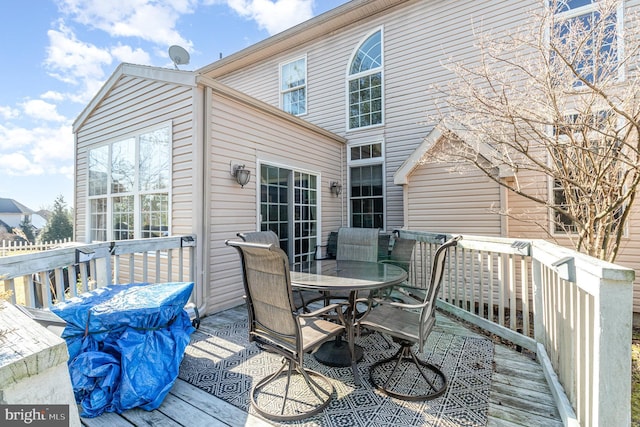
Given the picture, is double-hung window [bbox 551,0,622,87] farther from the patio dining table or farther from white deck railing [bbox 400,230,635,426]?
the patio dining table

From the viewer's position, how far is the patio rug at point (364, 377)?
203 centimetres

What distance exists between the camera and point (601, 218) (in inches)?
124

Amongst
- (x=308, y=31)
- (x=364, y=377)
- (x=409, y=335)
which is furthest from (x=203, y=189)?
(x=308, y=31)

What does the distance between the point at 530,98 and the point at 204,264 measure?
14.8 feet

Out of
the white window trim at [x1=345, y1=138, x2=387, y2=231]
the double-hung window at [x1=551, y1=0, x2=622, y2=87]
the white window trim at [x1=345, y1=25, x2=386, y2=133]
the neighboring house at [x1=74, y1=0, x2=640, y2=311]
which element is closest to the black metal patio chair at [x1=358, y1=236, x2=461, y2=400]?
the double-hung window at [x1=551, y1=0, x2=622, y2=87]

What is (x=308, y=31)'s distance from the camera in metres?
7.34

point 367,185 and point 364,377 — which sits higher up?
point 367,185

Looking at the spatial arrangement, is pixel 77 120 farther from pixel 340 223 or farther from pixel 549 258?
pixel 549 258

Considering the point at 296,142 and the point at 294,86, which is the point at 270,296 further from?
the point at 294,86

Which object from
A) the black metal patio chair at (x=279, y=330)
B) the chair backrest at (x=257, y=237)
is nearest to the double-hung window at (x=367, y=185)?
the chair backrest at (x=257, y=237)

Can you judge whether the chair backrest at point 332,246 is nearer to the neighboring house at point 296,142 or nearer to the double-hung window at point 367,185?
the neighboring house at point 296,142

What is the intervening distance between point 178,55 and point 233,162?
3088 millimetres

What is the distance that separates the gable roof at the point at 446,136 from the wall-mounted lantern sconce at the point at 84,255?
15.5ft

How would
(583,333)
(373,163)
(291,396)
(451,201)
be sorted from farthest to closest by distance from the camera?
(373,163)
(451,201)
(291,396)
(583,333)
